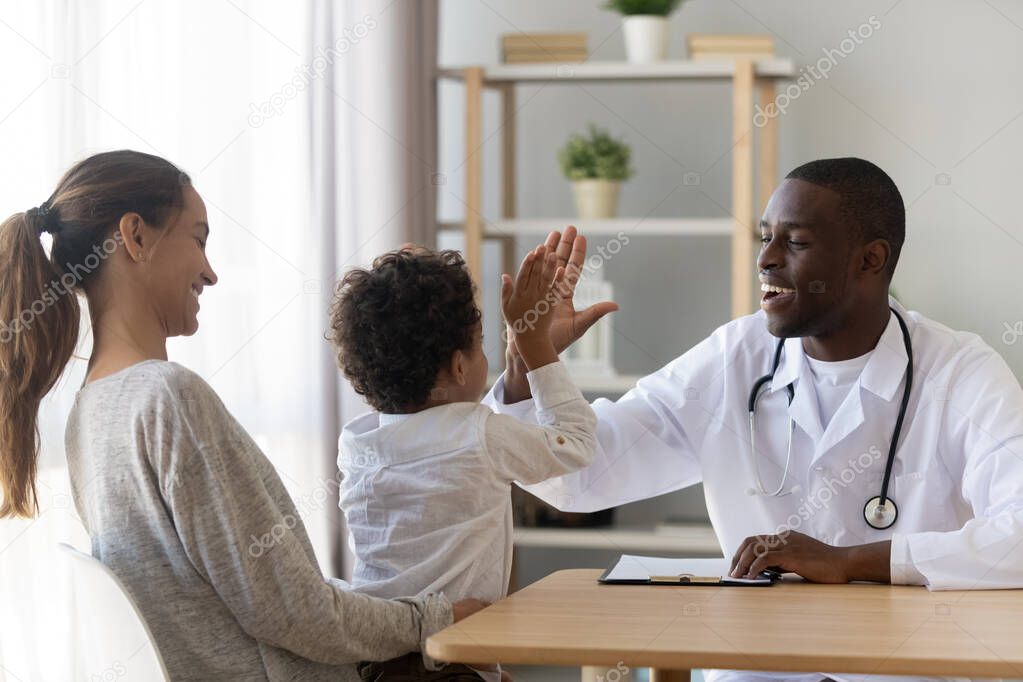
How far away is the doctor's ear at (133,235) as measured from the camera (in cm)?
134

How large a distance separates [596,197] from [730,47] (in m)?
0.57

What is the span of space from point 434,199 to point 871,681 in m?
2.27

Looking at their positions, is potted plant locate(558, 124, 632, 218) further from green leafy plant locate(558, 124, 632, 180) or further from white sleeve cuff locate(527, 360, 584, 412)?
white sleeve cuff locate(527, 360, 584, 412)

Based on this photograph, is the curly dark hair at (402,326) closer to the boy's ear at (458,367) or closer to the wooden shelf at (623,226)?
the boy's ear at (458,367)

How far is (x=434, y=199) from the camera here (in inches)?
139

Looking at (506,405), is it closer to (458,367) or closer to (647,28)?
(458,367)

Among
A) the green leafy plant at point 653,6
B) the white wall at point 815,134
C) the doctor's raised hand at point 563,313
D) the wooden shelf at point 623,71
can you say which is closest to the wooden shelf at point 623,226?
the white wall at point 815,134

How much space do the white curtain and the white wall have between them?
1.48 feet

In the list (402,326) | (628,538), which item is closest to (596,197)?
(628,538)

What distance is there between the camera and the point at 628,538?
342cm

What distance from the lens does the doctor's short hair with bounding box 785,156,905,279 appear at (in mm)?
1838

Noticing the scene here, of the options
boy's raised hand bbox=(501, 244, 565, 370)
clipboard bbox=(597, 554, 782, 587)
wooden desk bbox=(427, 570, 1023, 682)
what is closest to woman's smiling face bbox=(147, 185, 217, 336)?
boy's raised hand bbox=(501, 244, 565, 370)

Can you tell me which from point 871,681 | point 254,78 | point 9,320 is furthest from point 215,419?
point 254,78

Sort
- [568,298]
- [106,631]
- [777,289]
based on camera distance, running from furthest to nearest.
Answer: [777,289], [568,298], [106,631]
